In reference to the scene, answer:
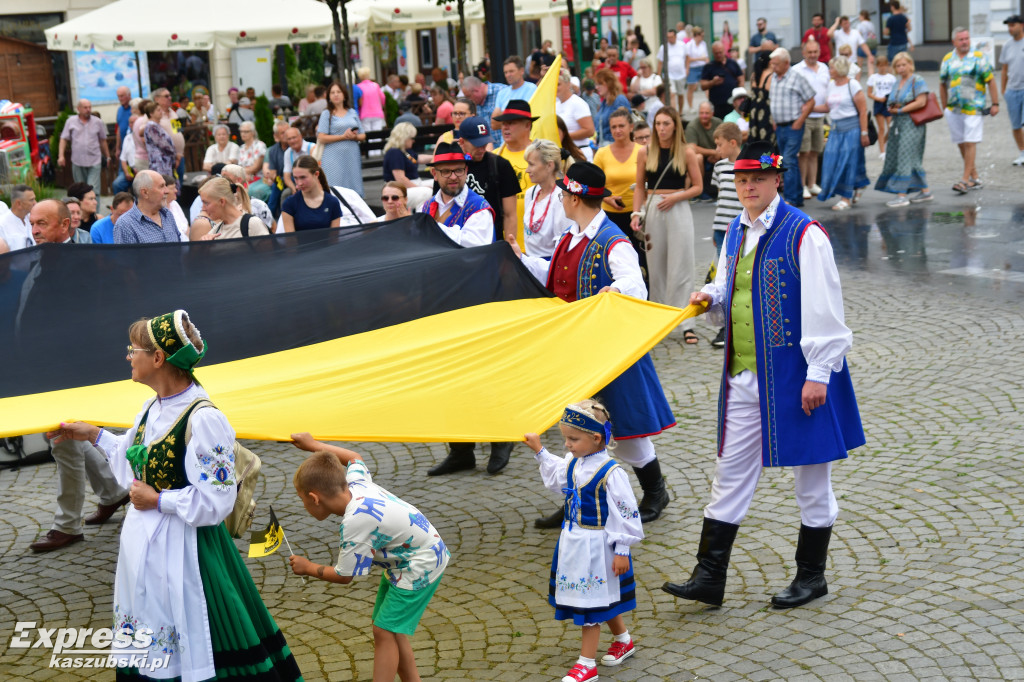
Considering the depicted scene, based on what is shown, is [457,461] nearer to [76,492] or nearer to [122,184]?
[76,492]

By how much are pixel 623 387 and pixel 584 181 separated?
1.09m

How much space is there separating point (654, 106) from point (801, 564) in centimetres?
1460

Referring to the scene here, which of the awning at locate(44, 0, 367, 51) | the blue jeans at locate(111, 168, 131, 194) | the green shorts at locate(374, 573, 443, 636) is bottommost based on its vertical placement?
the green shorts at locate(374, 573, 443, 636)

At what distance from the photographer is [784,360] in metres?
5.12

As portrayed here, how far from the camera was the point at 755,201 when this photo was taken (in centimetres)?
521

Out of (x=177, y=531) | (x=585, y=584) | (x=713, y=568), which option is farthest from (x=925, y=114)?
(x=177, y=531)

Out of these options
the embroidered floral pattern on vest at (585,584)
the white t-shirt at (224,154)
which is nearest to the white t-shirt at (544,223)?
the embroidered floral pattern on vest at (585,584)

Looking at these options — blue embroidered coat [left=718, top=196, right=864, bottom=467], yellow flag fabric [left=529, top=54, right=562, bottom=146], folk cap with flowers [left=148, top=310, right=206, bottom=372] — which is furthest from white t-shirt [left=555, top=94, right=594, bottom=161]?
folk cap with flowers [left=148, top=310, right=206, bottom=372]

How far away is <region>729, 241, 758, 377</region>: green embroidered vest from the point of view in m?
5.23

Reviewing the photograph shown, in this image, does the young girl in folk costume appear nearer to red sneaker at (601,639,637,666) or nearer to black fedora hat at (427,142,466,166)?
red sneaker at (601,639,637,666)

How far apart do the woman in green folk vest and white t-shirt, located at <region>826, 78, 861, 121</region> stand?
11626 millimetres

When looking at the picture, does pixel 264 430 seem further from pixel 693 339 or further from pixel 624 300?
pixel 693 339

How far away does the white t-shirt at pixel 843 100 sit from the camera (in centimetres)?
1433

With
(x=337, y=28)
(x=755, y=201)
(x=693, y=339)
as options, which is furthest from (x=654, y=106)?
(x=755, y=201)
